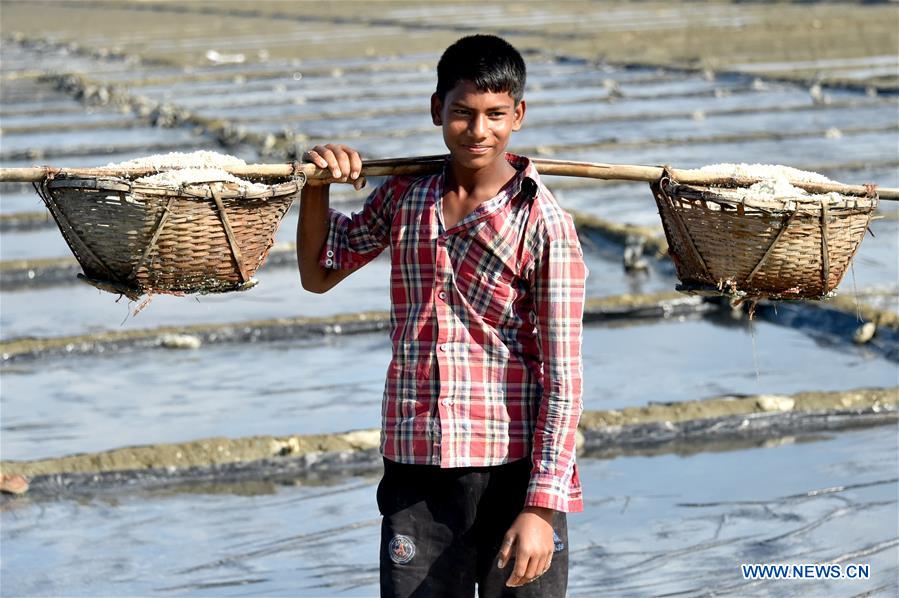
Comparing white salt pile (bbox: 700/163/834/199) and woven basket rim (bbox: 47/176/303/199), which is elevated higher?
woven basket rim (bbox: 47/176/303/199)

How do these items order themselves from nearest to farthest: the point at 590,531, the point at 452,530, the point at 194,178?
the point at 452,530
the point at 194,178
the point at 590,531

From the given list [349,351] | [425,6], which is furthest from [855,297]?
[425,6]

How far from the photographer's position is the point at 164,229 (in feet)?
9.78

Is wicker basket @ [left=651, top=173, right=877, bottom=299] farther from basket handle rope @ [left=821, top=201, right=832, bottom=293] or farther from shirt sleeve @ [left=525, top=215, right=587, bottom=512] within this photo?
shirt sleeve @ [left=525, top=215, right=587, bottom=512]

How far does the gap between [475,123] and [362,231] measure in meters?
0.38

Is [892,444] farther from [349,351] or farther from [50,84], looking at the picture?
[50,84]

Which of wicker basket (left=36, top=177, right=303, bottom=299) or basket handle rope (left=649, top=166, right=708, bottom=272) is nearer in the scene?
wicker basket (left=36, top=177, right=303, bottom=299)

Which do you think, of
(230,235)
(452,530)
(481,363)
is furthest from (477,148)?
(452,530)

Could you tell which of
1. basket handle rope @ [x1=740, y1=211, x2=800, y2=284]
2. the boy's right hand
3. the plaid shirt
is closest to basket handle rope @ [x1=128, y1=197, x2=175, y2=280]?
the boy's right hand

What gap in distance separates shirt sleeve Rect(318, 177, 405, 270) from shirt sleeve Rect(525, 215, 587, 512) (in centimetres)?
36

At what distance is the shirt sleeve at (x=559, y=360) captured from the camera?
110 inches

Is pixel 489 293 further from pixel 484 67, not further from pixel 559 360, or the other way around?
pixel 484 67

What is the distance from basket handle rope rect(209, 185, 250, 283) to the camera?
297cm

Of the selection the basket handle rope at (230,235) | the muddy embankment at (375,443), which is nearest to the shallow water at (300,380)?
the muddy embankment at (375,443)
